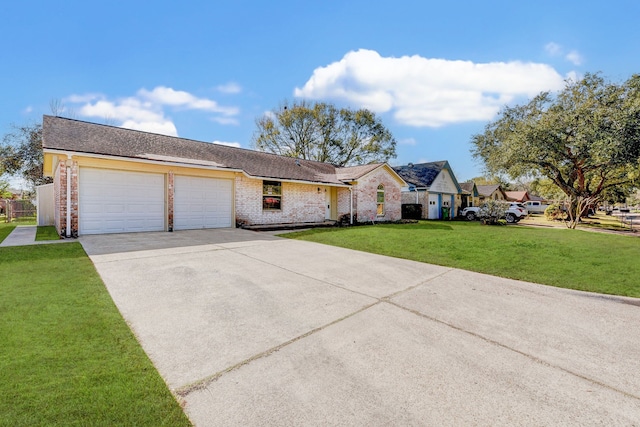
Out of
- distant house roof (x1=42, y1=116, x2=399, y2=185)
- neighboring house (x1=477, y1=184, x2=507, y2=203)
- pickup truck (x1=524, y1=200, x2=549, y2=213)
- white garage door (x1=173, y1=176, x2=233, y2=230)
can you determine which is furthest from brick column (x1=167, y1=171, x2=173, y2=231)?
pickup truck (x1=524, y1=200, x2=549, y2=213)

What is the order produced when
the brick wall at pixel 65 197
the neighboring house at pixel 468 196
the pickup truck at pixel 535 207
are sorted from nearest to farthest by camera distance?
the brick wall at pixel 65 197
the neighboring house at pixel 468 196
the pickup truck at pixel 535 207

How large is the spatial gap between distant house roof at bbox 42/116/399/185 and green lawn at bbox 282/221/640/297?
20.7ft

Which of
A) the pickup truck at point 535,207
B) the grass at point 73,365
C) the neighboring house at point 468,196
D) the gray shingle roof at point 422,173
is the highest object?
the gray shingle roof at point 422,173

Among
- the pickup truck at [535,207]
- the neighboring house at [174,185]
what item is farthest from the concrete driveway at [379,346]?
the pickup truck at [535,207]

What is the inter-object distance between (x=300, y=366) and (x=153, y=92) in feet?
69.0

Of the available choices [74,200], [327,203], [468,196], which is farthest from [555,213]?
[74,200]

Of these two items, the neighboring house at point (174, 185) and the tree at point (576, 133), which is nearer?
the neighboring house at point (174, 185)

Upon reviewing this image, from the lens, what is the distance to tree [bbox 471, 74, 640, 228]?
1555 centimetres

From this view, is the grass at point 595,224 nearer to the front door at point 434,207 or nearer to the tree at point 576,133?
the tree at point 576,133

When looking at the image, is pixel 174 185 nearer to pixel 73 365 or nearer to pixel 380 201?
pixel 73 365

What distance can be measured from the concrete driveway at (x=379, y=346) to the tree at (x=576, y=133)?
55.2 ft

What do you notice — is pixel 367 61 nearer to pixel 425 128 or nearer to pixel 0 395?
pixel 425 128

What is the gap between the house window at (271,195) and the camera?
15.0 meters

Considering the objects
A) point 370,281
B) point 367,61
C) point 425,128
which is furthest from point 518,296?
point 425,128
